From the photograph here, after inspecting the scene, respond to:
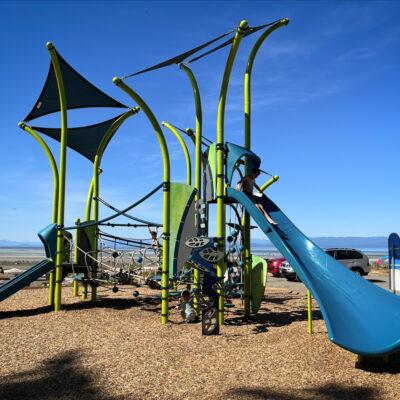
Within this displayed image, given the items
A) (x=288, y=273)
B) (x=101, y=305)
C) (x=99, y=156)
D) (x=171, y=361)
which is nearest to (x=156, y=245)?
(x=101, y=305)

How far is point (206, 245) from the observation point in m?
8.50

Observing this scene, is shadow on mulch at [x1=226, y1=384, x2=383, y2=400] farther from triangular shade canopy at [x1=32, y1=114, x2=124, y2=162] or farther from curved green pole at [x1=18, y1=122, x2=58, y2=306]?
→ triangular shade canopy at [x1=32, y1=114, x2=124, y2=162]

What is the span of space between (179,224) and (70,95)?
4.79m

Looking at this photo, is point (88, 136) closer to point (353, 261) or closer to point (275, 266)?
point (353, 261)

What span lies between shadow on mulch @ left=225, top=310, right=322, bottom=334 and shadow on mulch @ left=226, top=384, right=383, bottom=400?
10.2ft

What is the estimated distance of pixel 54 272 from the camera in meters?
10.8

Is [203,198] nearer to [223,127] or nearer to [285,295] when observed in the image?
[223,127]

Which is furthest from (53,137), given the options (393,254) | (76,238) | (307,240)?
(393,254)

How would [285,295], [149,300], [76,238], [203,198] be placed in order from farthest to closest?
[285,295]
[149,300]
[76,238]
[203,198]

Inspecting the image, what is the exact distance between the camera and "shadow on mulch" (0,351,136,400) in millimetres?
4977

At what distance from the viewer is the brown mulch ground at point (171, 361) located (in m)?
5.11

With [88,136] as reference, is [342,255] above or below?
below

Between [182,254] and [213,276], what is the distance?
3.80 feet

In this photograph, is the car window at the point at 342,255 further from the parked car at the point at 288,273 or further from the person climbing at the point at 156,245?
the person climbing at the point at 156,245
